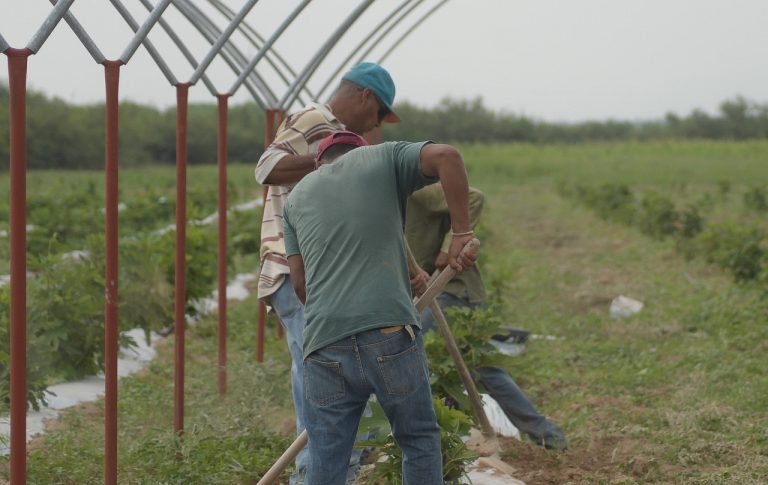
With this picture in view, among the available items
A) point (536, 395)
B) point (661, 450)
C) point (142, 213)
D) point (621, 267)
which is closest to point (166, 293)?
point (536, 395)

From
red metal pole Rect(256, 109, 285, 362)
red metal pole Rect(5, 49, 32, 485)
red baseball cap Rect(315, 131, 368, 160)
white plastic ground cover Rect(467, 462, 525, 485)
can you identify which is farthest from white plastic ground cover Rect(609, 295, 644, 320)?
red metal pole Rect(5, 49, 32, 485)

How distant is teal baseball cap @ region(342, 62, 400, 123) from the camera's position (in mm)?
3605

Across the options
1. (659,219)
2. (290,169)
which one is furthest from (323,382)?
→ (659,219)

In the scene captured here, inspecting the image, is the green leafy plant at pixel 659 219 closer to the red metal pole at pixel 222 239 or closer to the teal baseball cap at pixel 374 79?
the red metal pole at pixel 222 239

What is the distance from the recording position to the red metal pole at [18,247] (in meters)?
3.24

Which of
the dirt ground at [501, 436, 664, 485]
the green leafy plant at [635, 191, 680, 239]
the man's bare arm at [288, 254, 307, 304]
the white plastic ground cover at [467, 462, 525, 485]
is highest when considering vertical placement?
the man's bare arm at [288, 254, 307, 304]

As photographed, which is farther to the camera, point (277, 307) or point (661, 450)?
point (661, 450)

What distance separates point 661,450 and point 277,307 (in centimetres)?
188

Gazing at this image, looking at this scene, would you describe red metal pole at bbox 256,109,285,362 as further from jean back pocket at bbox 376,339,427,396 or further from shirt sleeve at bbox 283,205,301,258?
jean back pocket at bbox 376,339,427,396

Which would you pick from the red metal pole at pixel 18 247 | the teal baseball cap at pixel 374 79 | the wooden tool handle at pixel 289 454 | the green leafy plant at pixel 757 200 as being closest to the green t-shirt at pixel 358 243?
the wooden tool handle at pixel 289 454

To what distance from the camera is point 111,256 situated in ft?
12.2

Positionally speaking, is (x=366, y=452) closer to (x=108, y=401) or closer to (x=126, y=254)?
(x=108, y=401)

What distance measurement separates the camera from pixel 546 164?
118ft

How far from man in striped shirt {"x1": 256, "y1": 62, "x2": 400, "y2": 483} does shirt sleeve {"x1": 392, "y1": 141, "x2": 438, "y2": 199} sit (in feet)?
2.30
